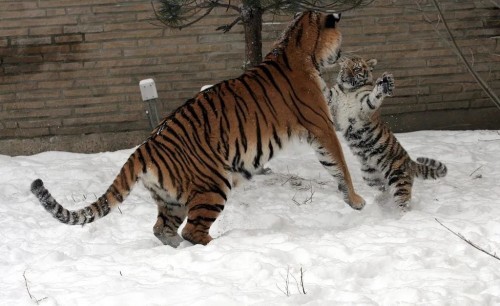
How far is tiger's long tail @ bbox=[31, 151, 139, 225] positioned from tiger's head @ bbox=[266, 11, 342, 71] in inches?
59.7

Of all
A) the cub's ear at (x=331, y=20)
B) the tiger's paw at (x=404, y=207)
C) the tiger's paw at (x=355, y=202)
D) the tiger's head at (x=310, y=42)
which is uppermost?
the cub's ear at (x=331, y=20)

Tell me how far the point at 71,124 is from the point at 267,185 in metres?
2.98

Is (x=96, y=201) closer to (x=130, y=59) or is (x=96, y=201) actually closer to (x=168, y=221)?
(x=168, y=221)

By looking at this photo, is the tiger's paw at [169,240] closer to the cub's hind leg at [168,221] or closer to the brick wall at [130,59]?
the cub's hind leg at [168,221]

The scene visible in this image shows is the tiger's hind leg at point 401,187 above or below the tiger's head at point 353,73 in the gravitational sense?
below

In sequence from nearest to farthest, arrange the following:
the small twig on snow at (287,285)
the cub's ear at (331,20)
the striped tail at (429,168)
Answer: the small twig on snow at (287,285) < the cub's ear at (331,20) < the striped tail at (429,168)

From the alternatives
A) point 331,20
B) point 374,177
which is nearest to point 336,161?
point 374,177

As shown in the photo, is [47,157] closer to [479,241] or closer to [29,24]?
[29,24]

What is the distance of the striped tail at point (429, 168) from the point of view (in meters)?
6.44

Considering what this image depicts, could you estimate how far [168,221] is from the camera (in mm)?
5516

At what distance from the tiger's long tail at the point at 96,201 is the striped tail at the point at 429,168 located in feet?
8.39

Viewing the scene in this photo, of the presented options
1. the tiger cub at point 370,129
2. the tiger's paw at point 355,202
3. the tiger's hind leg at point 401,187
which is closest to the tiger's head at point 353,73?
the tiger cub at point 370,129

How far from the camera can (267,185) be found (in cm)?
711

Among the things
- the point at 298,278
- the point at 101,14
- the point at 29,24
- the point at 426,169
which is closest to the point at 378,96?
the point at 426,169
